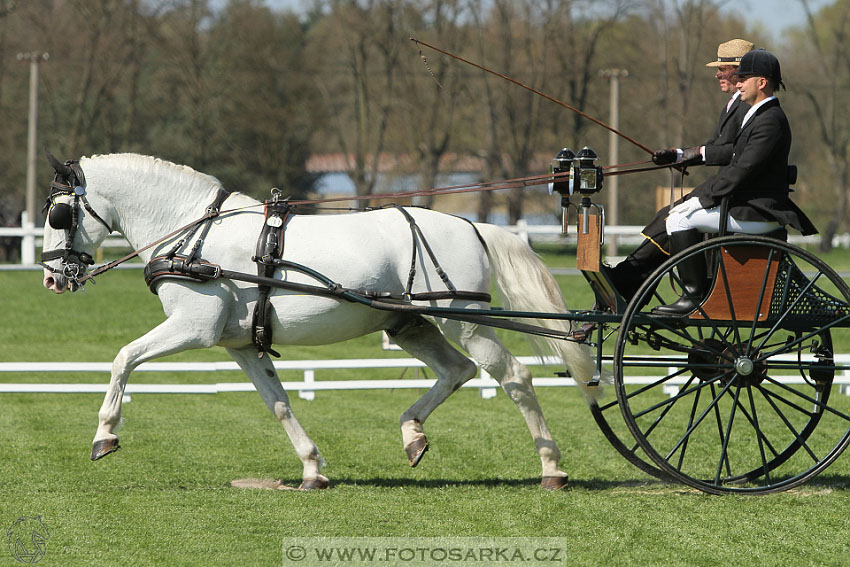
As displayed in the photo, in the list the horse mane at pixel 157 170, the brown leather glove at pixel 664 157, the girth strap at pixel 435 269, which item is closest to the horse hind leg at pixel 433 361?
the girth strap at pixel 435 269

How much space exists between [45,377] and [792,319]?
9.51 meters

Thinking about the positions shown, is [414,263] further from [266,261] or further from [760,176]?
[760,176]

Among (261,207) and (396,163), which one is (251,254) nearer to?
(261,207)

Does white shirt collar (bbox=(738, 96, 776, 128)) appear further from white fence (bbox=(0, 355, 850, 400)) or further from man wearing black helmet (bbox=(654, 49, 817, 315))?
white fence (bbox=(0, 355, 850, 400))

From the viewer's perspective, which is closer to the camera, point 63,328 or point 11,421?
point 11,421

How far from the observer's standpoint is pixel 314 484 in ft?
21.2

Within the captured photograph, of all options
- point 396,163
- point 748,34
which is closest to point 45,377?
point 396,163

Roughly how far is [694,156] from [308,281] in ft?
7.72

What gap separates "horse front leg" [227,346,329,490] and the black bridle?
43.0 inches

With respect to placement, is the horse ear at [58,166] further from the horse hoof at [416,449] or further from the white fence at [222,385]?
the white fence at [222,385]

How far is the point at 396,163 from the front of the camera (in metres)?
39.7

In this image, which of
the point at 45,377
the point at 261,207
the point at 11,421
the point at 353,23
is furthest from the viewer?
the point at 353,23

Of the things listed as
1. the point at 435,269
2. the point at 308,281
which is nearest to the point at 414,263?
the point at 435,269

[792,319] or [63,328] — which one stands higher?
[792,319]
